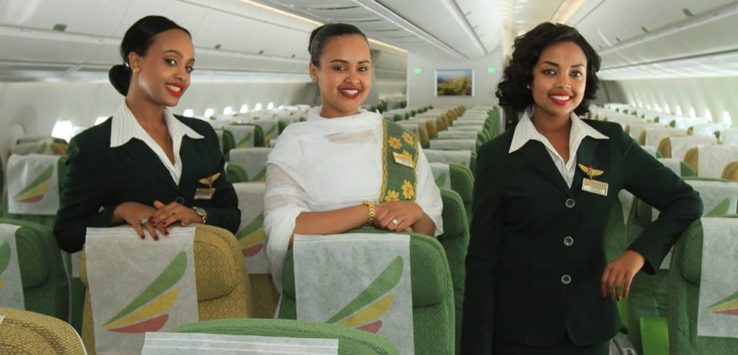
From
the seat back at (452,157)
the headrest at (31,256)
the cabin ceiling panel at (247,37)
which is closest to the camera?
the headrest at (31,256)

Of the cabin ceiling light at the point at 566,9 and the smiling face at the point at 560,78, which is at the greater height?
the cabin ceiling light at the point at 566,9

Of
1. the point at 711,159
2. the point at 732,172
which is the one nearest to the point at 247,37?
the point at 711,159

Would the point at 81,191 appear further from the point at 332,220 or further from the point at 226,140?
the point at 226,140

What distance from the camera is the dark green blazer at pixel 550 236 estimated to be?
235 centimetres

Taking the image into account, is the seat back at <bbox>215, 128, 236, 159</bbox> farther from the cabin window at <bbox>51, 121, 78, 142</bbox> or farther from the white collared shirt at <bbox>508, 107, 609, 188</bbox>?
the white collared shirt at <bbox>508, 107, 609, 188</bbox>

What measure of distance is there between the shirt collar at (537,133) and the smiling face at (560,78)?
6 cm

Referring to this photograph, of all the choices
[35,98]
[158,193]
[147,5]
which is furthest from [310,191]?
[35,98]

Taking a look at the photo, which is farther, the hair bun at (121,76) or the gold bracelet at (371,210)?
the hair bun at (121,76)

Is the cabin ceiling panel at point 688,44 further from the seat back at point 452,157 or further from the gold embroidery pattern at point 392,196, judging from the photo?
the gold embroidery pattern at point 392,196

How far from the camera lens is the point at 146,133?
2674mm

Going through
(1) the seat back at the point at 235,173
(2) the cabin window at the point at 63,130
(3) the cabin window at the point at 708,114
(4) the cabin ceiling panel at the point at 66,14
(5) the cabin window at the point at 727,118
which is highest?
(4) the cabin ceiling panel at the point at 66,14

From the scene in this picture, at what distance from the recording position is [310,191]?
2416mm

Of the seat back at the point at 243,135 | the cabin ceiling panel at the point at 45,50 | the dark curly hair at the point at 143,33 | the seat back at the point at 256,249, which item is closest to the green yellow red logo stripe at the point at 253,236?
the seat back at the point at 256,249

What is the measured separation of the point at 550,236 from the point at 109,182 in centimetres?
147
